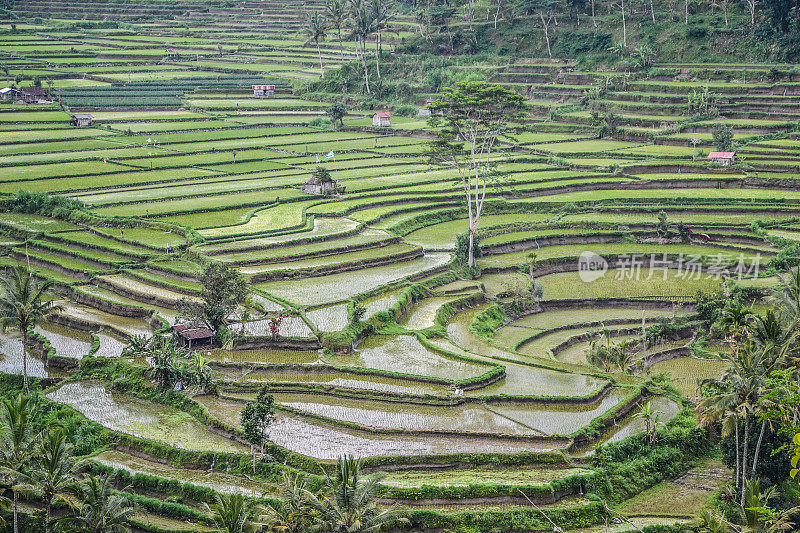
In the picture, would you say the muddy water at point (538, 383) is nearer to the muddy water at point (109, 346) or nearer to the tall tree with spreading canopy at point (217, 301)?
the tall tree with spreading canopy at point (217, 301)

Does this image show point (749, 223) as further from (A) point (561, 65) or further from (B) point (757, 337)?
(A) point (561, 65)

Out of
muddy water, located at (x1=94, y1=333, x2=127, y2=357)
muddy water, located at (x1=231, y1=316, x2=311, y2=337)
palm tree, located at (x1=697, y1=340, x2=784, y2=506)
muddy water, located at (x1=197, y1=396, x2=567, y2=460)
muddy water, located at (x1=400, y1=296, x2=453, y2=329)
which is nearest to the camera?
palm tree, located at (x1=697, y1=340, x2=784, y2=506)

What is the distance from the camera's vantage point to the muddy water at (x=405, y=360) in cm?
2159

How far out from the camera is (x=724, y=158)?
3884cm

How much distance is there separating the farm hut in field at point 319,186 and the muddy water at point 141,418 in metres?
18.5

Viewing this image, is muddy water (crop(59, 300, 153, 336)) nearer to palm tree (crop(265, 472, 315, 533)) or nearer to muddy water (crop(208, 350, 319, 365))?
muddy water (crop(208, 350, 319, 365))

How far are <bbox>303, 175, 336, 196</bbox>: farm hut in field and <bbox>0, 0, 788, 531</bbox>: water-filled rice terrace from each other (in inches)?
23.9

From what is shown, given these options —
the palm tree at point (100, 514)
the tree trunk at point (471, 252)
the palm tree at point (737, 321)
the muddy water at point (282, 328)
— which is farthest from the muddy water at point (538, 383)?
the palm tree at point (100, 514)

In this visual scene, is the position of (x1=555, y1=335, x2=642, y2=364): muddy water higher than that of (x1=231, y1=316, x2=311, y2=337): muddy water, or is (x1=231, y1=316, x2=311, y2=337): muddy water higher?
(x1=231, y1=316, x2=311, y2=337): muddy water

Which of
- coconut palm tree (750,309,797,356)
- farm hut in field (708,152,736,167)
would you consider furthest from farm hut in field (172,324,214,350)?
farm hut in field (708,152,736,167)

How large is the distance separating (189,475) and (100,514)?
10.5 feet

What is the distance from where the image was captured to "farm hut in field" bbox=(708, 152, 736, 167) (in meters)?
38.8

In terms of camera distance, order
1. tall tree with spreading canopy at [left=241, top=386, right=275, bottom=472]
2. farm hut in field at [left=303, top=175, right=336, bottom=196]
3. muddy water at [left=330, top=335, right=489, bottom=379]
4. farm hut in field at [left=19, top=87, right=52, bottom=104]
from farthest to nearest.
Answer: farm hut in field at [left=19, top=87, right=52, bottom=104] < farm hut in field at [left=303, top=175, right=336, bottom=196] < muddy water at [left=330, top=335, right=489, bottom=379] < tall tree with spreading canopy at [left=241, top=386, right=275, bottom=472]

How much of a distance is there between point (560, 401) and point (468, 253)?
38.1 feet
